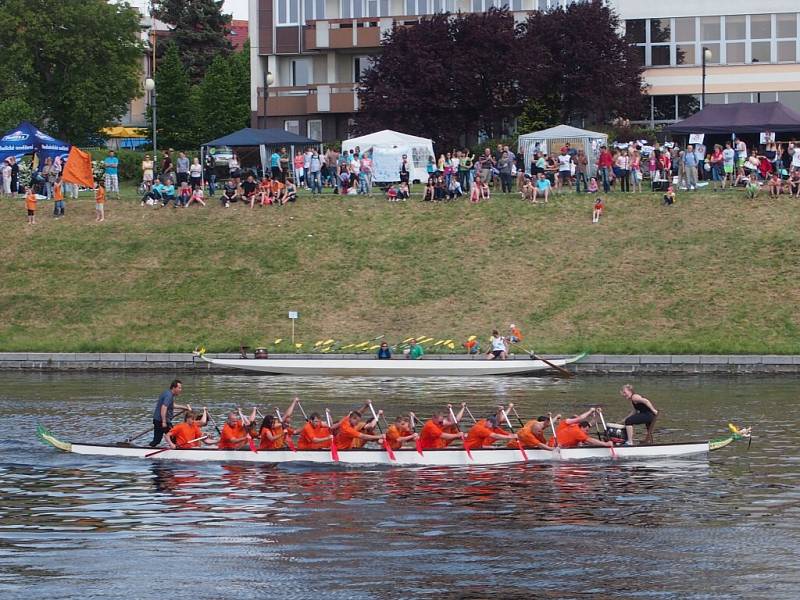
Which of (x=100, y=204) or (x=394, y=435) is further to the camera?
(x=100, y=204)

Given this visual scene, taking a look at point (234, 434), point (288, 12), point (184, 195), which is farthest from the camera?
point (288, 12)

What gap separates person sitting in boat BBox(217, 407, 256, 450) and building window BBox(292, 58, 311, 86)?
A: 172 feet

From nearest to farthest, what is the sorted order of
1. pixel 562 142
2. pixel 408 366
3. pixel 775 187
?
1. pixel 408 366
2. pixel 775 187
3. pixel 562 142

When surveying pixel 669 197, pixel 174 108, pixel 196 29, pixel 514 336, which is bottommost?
pixel 514 336

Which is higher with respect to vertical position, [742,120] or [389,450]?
[742,120]

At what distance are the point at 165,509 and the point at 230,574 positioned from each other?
4509 mm

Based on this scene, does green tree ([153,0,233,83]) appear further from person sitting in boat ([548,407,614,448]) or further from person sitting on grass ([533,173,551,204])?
person sitting in boat ([548,407,614,448])

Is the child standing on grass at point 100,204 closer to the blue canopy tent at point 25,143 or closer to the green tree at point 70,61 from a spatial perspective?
the blue canopy tent at point 25,143

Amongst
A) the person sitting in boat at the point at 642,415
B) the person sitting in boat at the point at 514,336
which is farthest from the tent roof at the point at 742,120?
the person sitting in boat at the point at 642,415

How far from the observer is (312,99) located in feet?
249

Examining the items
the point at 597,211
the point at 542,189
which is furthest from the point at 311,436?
the point at 542,189

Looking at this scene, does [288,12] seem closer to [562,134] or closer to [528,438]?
[562,134]

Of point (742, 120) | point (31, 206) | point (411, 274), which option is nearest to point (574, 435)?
point (411, 274)

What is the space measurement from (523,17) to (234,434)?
49.5 metres
